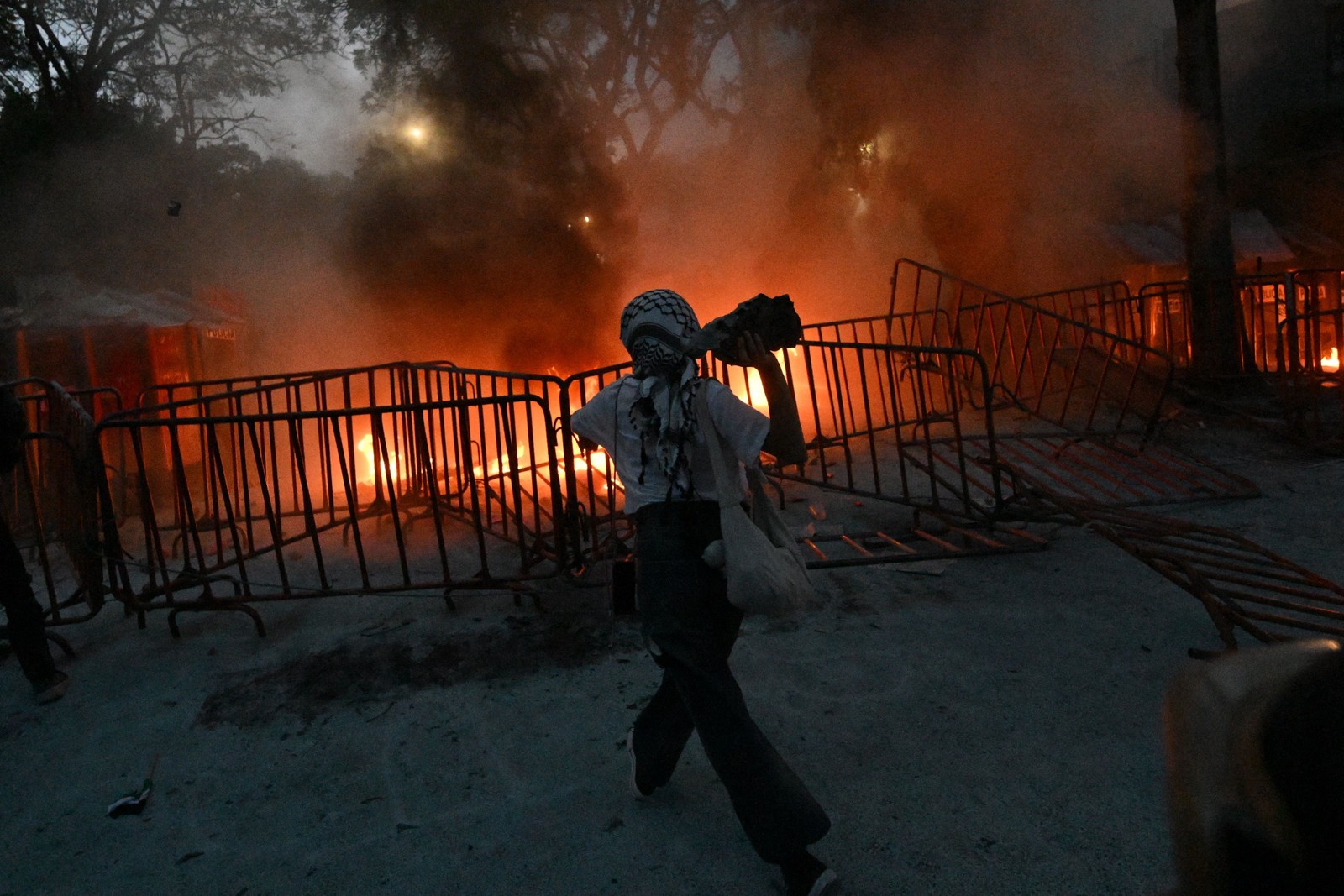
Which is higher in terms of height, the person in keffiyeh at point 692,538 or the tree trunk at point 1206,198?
the tree trunk at point 1206,198

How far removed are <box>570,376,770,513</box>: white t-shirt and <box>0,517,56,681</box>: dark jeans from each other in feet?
11.1

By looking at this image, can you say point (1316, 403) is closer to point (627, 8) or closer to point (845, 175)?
point (845, 175)

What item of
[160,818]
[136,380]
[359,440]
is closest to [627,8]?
[359,440]

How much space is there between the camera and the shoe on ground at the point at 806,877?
2.31m

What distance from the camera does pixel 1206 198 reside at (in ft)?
33.4

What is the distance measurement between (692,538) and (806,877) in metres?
1.06

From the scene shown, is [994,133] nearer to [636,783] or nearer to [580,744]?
[580,744]

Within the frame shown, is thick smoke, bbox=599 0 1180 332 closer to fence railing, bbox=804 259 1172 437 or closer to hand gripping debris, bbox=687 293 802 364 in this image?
fence railing, bbox=804 259 1172 437

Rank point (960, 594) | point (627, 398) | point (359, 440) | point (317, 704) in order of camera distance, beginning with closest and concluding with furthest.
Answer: point (627, 398)
point (317, 704)
point (960, 594)
point (359, 440)

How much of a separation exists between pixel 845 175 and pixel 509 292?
7153 millimetres

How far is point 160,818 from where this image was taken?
3.09 m

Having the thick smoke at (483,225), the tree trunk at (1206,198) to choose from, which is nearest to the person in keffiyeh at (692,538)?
the tree trunk at (1206,198)

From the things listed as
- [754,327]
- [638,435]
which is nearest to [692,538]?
[638,435]

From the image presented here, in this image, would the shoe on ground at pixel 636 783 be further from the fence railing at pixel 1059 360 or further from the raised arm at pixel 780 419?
the fence railing at pixel 1059 360
